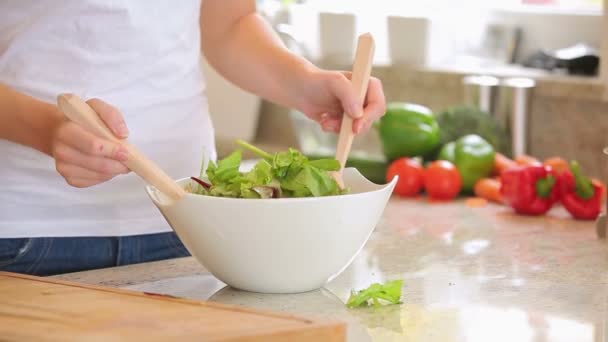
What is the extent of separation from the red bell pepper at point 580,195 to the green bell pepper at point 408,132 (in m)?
Result: 0.43

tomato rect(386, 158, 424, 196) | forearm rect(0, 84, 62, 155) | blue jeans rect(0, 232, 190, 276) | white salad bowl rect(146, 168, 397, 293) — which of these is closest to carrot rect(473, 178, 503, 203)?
tomato rect(386, 158, 424, 196)

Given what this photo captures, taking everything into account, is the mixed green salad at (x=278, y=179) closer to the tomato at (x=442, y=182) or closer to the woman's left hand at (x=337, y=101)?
the woman's left hand at (x=337, y=101)

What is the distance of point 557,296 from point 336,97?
0.39 meters

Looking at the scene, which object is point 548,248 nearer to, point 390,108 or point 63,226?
point 63,226

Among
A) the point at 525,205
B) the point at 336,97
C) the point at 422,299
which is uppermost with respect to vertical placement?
the point at 336,97

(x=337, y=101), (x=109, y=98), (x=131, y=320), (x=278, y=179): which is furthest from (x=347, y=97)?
(x=131, y=320)

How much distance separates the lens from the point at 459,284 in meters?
1.41

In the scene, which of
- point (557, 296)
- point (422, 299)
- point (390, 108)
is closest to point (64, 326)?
point (422, 299)

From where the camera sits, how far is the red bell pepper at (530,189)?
205 cm

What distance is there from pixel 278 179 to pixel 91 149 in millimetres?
229

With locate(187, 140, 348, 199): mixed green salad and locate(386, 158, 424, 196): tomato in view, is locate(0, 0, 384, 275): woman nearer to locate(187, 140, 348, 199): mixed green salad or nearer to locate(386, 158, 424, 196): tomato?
locate(187, 140, 348, 199): mixed green salad

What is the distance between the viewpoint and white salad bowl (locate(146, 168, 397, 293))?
4.00ft

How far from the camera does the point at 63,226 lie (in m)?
1.52

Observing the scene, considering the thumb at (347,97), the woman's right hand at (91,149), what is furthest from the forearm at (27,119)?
the thumb at (347,97)
